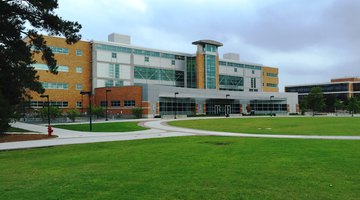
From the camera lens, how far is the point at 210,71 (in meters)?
92.7

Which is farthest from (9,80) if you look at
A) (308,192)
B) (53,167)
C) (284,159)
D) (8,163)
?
(308,192)

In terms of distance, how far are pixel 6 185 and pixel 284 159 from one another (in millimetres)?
9511

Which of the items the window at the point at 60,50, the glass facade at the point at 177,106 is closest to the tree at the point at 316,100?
the glass facade at the point at 177,106

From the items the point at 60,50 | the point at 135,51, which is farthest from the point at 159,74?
the point at 60,50

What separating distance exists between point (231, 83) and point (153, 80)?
28.4 metres

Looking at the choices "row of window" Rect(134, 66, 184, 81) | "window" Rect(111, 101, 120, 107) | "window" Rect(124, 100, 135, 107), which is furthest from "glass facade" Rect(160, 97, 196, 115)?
"row of window" Rect(134, 66, 184, 81)

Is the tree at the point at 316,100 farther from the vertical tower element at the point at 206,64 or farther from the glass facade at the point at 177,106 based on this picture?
the glass facade at the point at 177,106

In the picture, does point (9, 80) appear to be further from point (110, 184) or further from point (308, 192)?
point (308, 192)

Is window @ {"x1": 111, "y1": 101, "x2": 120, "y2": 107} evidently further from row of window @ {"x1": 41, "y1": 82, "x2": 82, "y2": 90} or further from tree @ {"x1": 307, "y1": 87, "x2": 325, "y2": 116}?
tree @ {"x1": 307, "y1": 87, "x2": 325, "y2": 116}

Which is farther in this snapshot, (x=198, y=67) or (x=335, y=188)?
(x=198, y=67)

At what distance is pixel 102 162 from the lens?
12.8 meters

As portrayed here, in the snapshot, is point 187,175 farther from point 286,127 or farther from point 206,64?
point 206,64

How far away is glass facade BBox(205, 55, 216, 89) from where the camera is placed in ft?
302

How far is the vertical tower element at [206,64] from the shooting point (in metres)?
90.9
